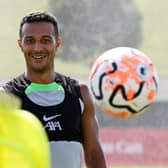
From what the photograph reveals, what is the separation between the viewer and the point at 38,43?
101 inches

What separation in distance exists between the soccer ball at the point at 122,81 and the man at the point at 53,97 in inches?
125

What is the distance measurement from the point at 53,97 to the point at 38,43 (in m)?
0.22

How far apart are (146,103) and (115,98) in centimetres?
24

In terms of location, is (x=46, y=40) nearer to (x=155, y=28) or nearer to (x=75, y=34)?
(x=75, y=34)

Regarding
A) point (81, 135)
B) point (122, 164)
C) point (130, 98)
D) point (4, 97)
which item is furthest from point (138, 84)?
point (122, 164)

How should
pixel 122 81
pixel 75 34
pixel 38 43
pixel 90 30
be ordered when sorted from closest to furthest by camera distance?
pixel 38 43 < pixel 122 81 < pixel 75 34 < pixel 90 30

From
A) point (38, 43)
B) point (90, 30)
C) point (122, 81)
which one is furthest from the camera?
point (90, 30)

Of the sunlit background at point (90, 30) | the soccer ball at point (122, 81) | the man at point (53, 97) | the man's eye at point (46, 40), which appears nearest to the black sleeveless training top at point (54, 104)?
the man at point (53, 97)

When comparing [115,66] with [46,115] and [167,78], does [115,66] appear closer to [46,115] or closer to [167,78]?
[46,115]

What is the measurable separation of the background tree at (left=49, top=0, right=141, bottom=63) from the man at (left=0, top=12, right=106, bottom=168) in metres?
19.7

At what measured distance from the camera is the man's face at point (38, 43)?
2.55m

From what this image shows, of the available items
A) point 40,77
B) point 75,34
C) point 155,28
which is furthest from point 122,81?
point 155,28

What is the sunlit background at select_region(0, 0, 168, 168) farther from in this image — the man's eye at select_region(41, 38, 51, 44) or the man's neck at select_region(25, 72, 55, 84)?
the man's eye at select_region(41, 38, 51, 44)

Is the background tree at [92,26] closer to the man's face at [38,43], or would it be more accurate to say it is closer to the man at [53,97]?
the man at [53,97]
